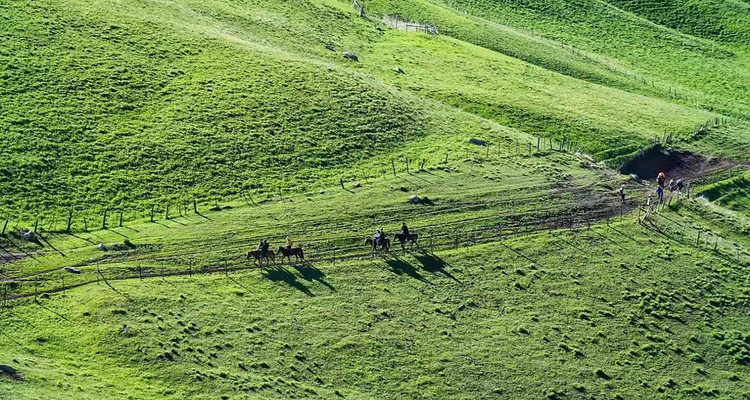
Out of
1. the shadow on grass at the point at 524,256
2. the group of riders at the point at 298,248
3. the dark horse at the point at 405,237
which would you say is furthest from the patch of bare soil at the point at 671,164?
the group of riders at the point at 298,248

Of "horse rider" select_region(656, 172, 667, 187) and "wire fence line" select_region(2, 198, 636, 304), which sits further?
"horse rider" select_region(656, 172, 667, 187)

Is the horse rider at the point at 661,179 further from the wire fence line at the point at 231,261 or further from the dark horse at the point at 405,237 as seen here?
the dark horse at the point at 405,237

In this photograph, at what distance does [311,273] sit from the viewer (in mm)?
62281

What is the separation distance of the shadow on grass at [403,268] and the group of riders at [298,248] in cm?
113

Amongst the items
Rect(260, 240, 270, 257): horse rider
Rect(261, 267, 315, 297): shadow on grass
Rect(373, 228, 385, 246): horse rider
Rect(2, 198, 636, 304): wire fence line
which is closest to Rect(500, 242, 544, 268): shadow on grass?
Rect(2, 198, 636, 304): wire fence line

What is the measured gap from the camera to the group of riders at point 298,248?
6200 centimetres

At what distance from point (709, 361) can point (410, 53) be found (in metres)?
59.8

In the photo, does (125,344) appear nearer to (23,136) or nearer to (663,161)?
(23,136)

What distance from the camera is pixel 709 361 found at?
59.9 metres

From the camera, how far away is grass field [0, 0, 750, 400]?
54.7 metres

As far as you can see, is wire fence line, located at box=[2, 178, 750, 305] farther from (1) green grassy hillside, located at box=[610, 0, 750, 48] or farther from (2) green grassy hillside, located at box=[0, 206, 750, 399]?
(1) green grassy hillside, located at box=[610, 0, 750, 48]

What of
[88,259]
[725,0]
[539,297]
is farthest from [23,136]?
[725,0]

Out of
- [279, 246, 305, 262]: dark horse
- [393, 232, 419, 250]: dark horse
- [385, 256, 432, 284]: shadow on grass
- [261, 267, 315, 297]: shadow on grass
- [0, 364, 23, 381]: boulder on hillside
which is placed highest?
[393, 232, 419, 250]: dark horse

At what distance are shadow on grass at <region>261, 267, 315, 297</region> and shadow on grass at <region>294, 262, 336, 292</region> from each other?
81 centimetres
